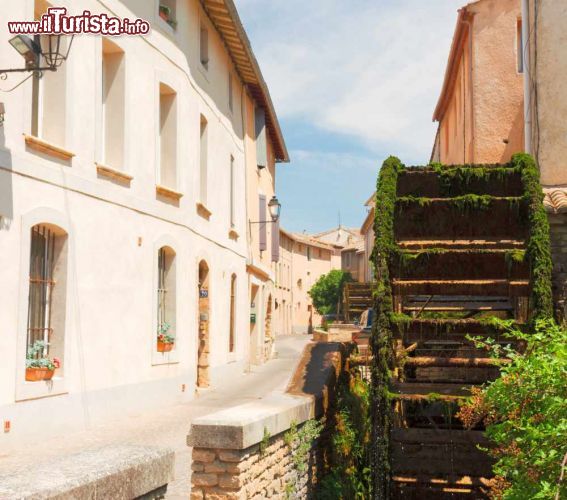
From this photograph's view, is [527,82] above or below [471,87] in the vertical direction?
below

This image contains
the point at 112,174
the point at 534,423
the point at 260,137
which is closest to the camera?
the point at 534,423

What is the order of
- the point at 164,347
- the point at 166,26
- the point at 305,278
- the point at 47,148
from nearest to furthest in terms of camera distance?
1. the point at 47,148
2. the point at 164,347
3. the point at 166,26
4. the point at 305,278

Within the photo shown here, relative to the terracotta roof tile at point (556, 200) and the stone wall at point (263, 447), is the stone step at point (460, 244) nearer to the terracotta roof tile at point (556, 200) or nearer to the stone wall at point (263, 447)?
the terracotta roof tile at point (556, 200)

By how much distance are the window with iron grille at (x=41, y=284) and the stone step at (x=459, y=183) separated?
4487mm

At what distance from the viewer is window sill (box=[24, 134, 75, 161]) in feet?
28.6

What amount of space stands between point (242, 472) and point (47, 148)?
5.38 meters

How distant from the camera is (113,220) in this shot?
35.3 ft

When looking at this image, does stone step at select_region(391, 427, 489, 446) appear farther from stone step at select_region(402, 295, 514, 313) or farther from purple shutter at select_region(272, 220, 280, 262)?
purple shutter at select_region(272, 220, 280, 262)

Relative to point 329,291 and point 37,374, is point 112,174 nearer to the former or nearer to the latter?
point 37,374

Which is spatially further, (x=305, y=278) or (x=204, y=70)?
(x=305, y=278)

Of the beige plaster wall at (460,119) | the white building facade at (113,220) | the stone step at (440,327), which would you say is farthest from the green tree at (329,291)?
the stone step at (440,327)

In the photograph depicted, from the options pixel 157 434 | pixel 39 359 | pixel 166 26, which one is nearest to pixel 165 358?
pixel 157 434

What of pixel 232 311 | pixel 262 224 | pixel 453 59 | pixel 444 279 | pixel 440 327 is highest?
pixel 453 59

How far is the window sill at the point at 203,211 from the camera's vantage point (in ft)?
47.4
